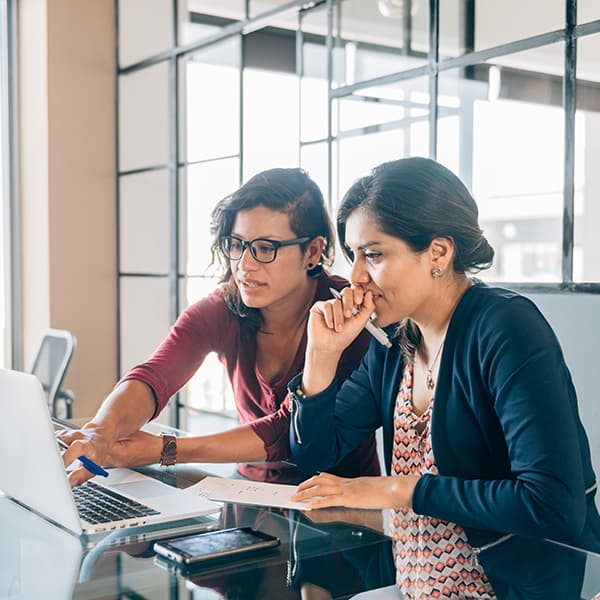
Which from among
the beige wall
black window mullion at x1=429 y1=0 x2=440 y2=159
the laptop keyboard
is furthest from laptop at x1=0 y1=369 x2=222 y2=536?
the beige wall

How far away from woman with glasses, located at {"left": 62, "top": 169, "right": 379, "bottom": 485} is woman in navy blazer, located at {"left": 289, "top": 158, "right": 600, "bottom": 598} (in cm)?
16

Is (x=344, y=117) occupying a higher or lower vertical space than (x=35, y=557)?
higher

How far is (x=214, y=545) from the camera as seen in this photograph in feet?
3.80

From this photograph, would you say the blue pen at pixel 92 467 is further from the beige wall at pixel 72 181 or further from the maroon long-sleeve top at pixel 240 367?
the beige wall at pixel 72 181

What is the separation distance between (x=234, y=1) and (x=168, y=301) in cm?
148

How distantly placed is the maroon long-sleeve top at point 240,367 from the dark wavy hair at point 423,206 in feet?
1.46

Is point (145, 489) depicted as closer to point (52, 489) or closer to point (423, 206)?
point (52, 489)

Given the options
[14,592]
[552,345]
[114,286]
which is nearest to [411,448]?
[552,345]

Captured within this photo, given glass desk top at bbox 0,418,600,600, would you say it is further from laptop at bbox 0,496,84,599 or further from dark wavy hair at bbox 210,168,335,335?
dark wavy hair at bbox 210,168,335,335

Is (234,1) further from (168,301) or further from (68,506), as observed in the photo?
(68,506)

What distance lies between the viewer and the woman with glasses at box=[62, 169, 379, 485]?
1.69 m

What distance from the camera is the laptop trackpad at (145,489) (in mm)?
1421

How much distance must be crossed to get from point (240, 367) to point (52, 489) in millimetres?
768

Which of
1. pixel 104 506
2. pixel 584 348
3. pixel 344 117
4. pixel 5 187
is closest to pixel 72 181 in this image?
pixel 5 187
